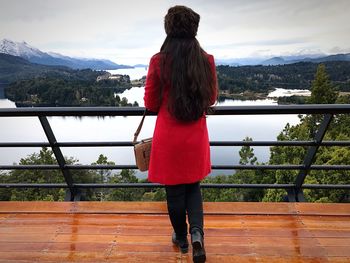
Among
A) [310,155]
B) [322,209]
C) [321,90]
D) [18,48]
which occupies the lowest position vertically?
[321,90]

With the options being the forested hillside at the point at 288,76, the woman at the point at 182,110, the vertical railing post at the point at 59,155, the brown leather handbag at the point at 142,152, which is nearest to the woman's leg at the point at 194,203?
the woman at the point at 182,110

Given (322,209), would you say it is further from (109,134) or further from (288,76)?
(288,76)

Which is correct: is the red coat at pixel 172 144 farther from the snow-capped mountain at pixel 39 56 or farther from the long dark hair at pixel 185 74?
the snow-capped mountain at pixel 39 56

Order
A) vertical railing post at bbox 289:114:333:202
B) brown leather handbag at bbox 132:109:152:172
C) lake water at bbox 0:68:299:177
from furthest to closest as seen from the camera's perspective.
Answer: lake water at bbox 0:68:299:177, vertical railing post at bbox 289:114:333:202, brown leather handbag at bbox 132:109:152:172

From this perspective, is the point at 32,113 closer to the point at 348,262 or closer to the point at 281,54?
the point at 348,262

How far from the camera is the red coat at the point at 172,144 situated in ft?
6.34

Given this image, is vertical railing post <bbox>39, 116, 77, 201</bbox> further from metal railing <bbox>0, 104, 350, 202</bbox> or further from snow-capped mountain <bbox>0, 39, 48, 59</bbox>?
snow-capped mountain <bbox>0, 39, 48, 59</bbox>

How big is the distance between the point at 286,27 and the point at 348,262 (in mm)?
135321

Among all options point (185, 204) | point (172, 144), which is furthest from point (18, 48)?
point (172, 144)

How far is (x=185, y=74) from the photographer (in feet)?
5.97

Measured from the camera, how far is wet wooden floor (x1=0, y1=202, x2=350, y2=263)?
90.4 inches

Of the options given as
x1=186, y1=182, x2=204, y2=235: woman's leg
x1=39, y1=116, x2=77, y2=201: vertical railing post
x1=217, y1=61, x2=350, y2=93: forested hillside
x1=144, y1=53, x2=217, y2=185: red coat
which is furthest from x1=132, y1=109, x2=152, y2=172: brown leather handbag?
x1=217, y1=61, x2=350, y2=93: forested hillside

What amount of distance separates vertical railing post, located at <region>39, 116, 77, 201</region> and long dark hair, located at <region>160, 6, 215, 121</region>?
138 cm

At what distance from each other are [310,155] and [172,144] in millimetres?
1478
